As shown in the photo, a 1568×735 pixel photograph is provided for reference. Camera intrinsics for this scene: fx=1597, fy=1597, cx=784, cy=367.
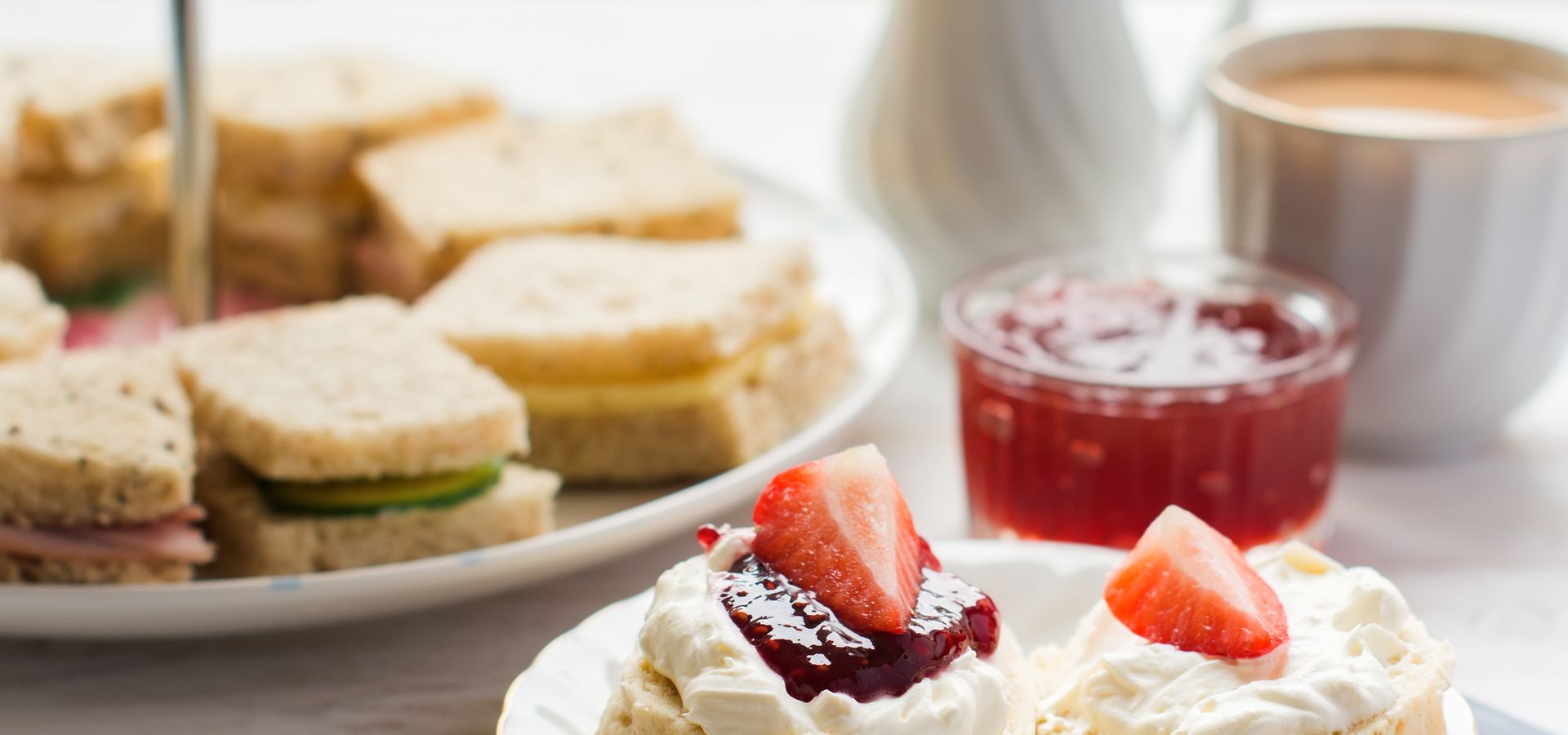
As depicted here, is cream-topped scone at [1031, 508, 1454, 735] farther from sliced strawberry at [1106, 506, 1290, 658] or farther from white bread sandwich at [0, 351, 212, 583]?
white bread sandwich at [0, 351, 212, 583]

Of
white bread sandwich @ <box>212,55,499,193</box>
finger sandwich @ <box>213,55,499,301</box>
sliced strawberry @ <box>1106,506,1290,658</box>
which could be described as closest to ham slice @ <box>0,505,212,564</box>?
sliced strawberry @ <box>1106,506,1290,658</box>

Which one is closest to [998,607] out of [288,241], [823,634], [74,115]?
[823,634]

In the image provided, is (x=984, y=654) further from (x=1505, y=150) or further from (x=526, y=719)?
(x=1505, y=150)

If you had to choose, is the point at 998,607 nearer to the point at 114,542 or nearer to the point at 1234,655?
the point at 1234,655

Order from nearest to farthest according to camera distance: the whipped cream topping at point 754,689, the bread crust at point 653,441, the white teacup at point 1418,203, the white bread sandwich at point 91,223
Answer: the whipped cream topping at point 754,689 → the white teacup at point 1418,203 → the bread crust at point 653,441 → the white bread sandwich at point 91,223

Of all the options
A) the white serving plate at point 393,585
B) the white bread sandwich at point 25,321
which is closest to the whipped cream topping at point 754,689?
the white serving plate at point 393,585

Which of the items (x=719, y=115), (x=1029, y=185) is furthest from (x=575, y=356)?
(x=719, y=115)

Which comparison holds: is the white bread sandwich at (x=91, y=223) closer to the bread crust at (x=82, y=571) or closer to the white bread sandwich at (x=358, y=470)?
the white bread sandwich at (x=358, y=470)
